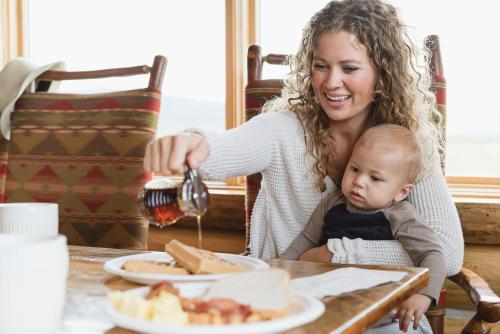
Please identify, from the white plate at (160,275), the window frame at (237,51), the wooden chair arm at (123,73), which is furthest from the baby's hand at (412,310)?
the window frame at (237,51)

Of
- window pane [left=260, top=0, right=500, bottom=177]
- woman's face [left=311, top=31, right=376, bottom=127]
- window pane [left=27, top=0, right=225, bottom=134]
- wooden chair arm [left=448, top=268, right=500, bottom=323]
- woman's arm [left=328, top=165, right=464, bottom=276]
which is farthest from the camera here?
window pane [left=27, top=0, right=225, bottom=134]

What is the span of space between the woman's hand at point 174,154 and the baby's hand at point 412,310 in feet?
1.86

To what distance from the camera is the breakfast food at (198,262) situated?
95 centimetres

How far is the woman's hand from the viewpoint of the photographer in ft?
3.71

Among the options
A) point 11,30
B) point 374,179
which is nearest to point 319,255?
point 374,179

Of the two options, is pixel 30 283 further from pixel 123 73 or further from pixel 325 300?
pixel 123 73

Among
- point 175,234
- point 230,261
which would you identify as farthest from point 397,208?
point 175,234

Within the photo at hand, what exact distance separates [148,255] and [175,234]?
147cm

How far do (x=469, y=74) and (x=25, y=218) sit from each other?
1.81 meters

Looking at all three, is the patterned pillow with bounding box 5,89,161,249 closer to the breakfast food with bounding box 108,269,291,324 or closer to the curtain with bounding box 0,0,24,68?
the curtain with bounding box 0,0,24,68

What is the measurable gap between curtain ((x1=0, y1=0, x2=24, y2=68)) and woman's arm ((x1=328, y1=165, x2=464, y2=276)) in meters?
2.23

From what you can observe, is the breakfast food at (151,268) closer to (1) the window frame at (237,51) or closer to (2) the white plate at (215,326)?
(2) the white plate at (215,326)

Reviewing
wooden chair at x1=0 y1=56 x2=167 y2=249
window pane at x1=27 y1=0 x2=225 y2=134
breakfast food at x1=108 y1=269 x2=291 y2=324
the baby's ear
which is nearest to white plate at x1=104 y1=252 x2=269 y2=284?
breakfast food at x1=108 y1=269 x2=291 y2=324

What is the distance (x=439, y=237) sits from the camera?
163 centimetres
